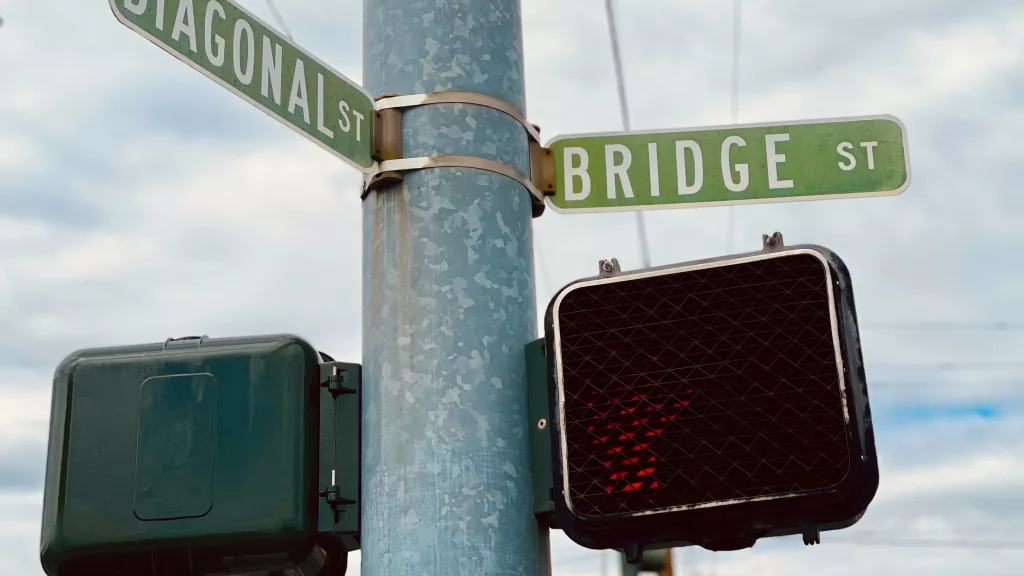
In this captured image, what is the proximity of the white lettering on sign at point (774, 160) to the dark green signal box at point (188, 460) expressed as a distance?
1172 mm

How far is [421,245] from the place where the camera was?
8.29 ft

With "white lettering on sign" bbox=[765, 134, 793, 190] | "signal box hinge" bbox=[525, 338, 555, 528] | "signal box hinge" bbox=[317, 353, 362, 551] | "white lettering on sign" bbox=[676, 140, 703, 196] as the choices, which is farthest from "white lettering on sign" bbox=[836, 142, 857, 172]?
"signal box hinge" bbox=[317, 353, 362, 551]

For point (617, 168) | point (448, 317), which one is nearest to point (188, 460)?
point (448, 317)

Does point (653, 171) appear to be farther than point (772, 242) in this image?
Yes

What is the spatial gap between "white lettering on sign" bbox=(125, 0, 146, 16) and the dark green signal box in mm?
683

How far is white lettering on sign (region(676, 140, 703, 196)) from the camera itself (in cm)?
290

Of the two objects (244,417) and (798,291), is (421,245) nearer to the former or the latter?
(244,417)

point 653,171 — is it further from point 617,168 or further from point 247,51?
point 247,51

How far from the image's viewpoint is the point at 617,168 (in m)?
2.92

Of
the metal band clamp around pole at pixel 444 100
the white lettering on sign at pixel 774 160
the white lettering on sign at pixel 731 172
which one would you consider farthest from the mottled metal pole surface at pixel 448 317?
the white lettering on sign at pixel 774 160

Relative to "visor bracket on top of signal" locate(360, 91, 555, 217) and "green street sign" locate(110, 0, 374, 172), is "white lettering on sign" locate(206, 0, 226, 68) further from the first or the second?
"visor bracket on top of signal" locate(360, 91, 555, 217)

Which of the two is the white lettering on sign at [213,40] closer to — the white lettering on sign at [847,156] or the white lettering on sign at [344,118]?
the white lettering on sign at [344,118]

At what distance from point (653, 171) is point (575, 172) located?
192 millimetres

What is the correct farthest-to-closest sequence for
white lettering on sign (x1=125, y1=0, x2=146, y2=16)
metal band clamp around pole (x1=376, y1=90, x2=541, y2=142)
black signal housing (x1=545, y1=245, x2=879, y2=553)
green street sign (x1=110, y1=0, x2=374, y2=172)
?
metal band clamp around pole (x1=376, y1=90, x2=541, y2=142) → green street sign (x1=110, y1=0, x2=374, y2=172) → white lettering on sign (x1=125, y1=0, x2=146, y2=16) → black signal housing (x1=545, y1=245, x2=879, y2=553)
